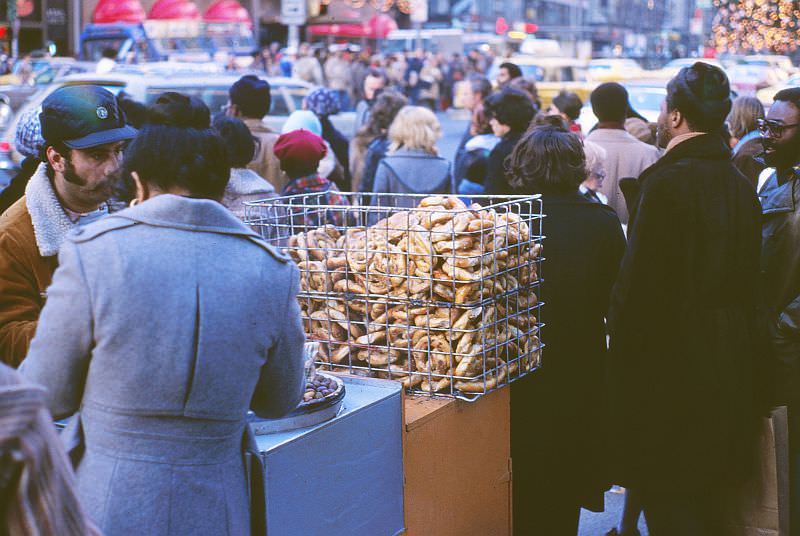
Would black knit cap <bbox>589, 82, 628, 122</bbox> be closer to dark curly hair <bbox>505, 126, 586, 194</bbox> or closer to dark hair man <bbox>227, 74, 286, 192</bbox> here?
dark hair man <bbox>227, 74, 286, 192</bbox>

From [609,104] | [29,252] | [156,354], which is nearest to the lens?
[156,354]

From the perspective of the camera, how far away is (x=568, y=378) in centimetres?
402

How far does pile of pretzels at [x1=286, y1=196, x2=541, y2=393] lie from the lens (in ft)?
10.5

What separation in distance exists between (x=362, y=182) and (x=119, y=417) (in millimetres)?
6129

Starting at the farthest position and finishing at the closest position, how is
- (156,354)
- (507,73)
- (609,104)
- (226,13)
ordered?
1. (226,13)
2. (507,73)
3. (609,104)
4. (156,354)

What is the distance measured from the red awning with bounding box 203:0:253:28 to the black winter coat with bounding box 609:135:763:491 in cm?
4270

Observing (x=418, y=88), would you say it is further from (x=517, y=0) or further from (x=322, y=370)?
(x=517, y=0)

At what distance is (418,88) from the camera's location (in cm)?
3400

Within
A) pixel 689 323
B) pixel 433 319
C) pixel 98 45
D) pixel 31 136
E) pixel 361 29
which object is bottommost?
pixel 689 323

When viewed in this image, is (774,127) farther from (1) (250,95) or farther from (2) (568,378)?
(1) (250,95)

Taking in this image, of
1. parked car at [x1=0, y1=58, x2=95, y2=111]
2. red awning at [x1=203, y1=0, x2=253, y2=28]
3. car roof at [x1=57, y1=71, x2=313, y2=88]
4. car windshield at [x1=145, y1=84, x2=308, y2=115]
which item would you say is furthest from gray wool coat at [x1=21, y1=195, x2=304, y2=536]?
red awning at [x1=203, y1=0, x2=253, y2=28]

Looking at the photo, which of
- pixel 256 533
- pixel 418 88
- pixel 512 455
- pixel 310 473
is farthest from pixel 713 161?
pixel 418 88

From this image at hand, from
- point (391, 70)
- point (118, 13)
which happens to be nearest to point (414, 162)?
point (391, 70)

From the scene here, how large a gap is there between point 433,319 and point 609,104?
14.4 feet
